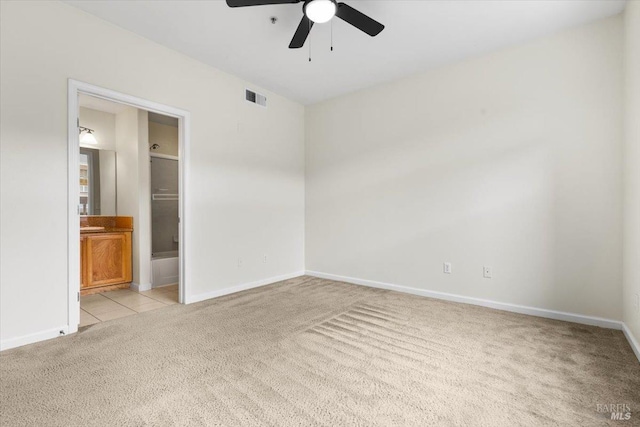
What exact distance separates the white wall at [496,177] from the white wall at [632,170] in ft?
0.53

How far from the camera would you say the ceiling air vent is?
167 inches

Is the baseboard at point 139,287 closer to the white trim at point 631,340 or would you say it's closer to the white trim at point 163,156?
the white trim at point 163,156

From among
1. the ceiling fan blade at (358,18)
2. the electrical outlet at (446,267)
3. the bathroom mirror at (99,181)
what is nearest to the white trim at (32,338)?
the bathroom mirror at (99,181)

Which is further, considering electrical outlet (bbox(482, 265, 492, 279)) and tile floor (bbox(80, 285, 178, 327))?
electrical outlet (bbox(482, 265, 492, 279))

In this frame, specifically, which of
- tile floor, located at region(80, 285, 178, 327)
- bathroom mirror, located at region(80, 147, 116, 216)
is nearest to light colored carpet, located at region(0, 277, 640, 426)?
tile floor, located at region(80, 285, 178, 327)

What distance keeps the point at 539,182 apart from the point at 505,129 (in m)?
0.65

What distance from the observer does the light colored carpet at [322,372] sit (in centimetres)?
162

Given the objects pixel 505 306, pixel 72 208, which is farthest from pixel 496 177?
pixel 72 208

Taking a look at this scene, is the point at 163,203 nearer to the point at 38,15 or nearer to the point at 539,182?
the point at 38,15

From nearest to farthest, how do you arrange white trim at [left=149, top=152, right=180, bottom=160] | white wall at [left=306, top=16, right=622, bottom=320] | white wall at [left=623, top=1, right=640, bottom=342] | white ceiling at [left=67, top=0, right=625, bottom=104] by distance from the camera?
white wall at [left=623, top=1, right=640, bottom=342], white ceiling at [left=67, top=0, right=625, bottom=104], white wall at [left=306, top=16, right=622, bottom=320], white trim at [left=149, top=152, right=180, bottom=160]

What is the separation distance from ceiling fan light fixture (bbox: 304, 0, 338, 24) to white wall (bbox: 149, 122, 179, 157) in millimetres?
3717

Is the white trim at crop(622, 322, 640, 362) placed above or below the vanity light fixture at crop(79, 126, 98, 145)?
below

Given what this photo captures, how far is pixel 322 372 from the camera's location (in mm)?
2037

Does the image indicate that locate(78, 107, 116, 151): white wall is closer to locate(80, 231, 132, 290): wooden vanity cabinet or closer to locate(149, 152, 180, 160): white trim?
locate(149, 152, 180, 160): white trim
